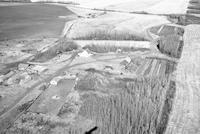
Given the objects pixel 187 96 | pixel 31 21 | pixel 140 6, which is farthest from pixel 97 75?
pixel 140 6

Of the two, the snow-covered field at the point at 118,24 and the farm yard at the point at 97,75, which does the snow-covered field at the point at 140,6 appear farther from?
the farm yard at the point at 97,75

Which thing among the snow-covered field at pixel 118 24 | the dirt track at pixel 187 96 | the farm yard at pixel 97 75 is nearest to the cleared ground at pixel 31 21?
the farm yard at pixel 97 75

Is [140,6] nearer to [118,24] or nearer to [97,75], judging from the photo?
[118,24]

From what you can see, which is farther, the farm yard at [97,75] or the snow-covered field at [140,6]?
the snow-covered field at [140,6]

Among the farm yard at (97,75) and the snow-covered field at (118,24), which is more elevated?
the snow-covered field at (118,24)

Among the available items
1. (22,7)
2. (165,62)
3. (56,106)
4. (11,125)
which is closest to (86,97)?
(56,106)

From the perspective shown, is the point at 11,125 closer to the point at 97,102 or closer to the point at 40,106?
the point at 40,106

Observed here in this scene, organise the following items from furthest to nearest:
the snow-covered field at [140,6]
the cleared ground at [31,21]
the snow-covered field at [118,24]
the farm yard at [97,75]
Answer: the snow-covered field at [140,6], the snow-covered field at [118,24], the cleared ground at [31,21], the farm yard at [97,75]

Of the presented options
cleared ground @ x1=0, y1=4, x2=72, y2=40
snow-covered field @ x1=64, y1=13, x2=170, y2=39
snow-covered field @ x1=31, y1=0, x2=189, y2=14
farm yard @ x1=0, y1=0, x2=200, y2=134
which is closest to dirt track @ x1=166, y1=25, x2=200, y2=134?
farm yard @ x1=0, y1=0, x2=200, y2=134
